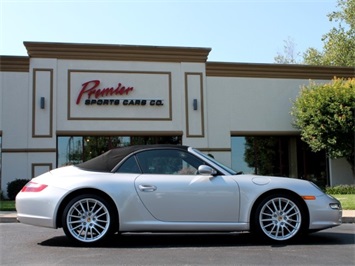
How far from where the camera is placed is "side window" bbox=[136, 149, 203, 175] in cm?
650

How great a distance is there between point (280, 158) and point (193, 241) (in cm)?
1452

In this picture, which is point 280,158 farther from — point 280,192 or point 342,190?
point 280,192

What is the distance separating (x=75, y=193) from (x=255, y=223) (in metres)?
2.47

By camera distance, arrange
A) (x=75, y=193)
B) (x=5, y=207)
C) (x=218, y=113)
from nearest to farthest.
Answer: (x=75, y=193) < (x=5, y=207) < (x=218, y=113)

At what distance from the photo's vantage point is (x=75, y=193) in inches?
244

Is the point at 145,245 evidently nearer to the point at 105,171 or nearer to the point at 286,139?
the point at 105,171

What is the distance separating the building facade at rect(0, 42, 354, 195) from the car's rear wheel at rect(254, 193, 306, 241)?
41.7ft

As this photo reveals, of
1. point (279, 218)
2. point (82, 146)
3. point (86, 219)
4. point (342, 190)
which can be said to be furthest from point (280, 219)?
point (82, 146)

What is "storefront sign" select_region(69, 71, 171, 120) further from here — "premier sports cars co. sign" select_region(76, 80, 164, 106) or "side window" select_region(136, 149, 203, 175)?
"side window" select_region(136, 149, 203, 175)

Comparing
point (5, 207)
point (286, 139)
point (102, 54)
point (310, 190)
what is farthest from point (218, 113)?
point (310, 190)

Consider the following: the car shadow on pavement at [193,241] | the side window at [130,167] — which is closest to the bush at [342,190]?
the car shadow on pavement at [193,241]

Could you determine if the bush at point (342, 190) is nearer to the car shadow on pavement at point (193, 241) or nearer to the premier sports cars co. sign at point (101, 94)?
the premier sports cars co. sign at point (101, 94)

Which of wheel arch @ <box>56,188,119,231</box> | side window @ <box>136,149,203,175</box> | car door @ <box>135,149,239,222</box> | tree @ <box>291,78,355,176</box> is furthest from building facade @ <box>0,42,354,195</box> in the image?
car door @ <box>135,149,239,222</box>

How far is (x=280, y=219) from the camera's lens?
6348 mm
